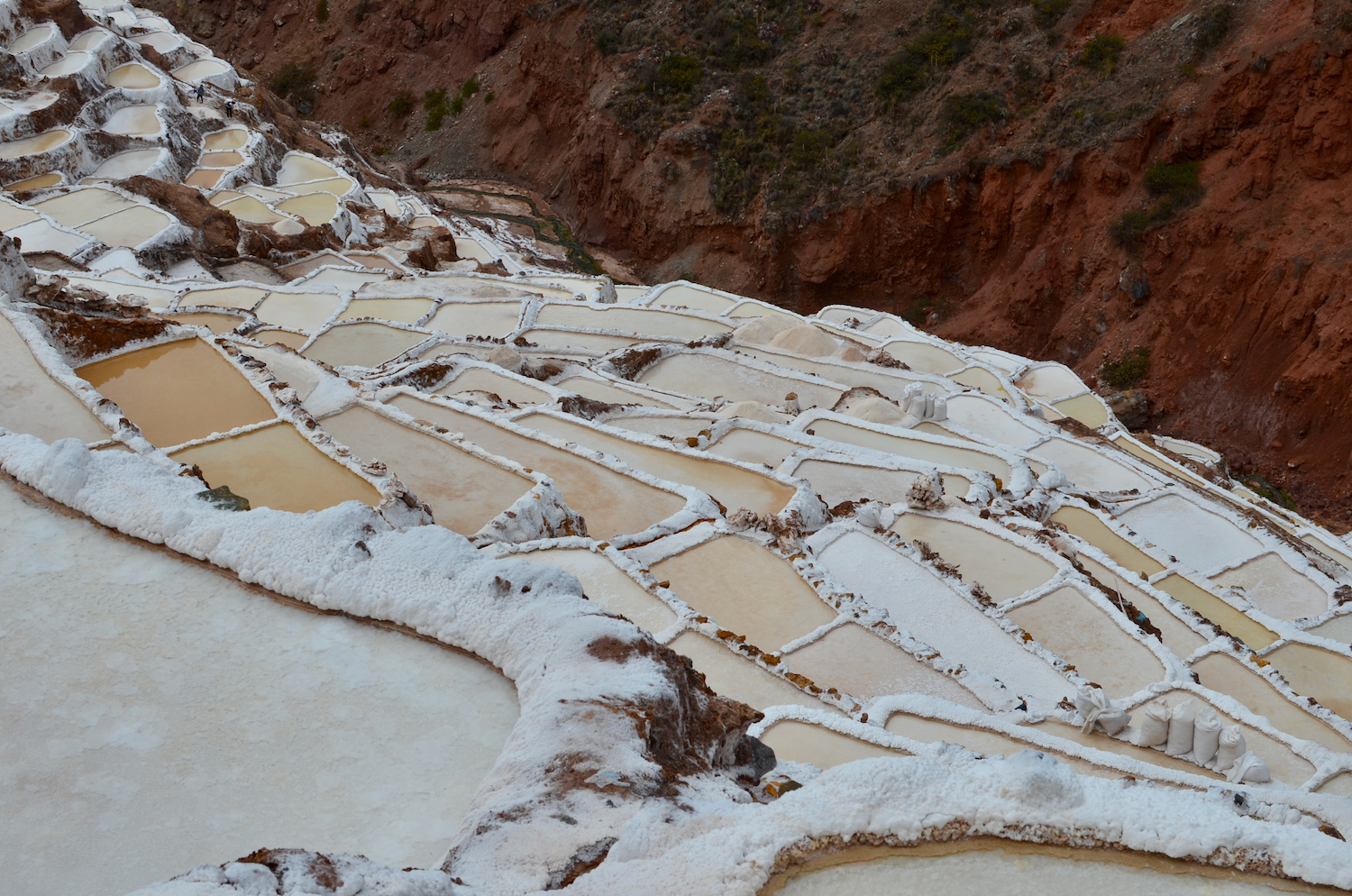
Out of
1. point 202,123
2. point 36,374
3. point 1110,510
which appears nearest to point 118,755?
point 36,374

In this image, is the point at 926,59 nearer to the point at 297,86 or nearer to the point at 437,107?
the point at 437,107

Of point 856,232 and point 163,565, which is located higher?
point 163,565

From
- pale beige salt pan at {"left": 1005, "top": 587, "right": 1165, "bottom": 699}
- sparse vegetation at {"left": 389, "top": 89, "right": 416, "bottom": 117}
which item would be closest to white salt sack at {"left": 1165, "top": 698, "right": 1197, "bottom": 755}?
pale beige salt pan at {"left": 1005, "top": 587, "right": 1165, "bottom": 699}

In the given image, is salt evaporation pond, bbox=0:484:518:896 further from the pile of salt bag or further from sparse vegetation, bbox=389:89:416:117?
sparse vegetation, bbox=389:89:416:117

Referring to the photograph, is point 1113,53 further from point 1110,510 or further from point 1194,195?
point 1110,510

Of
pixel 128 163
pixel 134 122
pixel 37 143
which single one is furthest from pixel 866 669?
pixel 134 122

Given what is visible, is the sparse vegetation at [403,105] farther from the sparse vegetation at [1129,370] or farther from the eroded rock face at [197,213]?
the sparse vegetation at [1129,370]

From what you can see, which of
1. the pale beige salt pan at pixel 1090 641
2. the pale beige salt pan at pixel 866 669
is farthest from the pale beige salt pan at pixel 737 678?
the pale beige salt pan at pixel 1090 641
